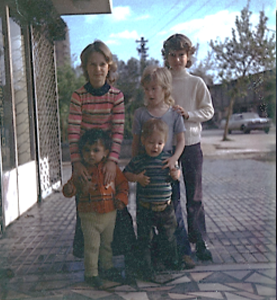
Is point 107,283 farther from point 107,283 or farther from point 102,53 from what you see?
point 102,53

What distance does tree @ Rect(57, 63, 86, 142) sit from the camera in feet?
5.59

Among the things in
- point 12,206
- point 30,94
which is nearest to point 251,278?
point 12,206

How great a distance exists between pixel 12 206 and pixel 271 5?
1.70m

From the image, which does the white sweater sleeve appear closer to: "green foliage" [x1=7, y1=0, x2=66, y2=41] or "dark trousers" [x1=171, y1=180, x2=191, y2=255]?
"dark trousers" [x1=171, y1=180, x2=191, y2=255]

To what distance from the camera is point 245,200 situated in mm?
4602

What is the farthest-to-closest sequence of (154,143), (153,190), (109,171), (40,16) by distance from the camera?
(153,190) → (154,143) → (109,171) → (40,16)

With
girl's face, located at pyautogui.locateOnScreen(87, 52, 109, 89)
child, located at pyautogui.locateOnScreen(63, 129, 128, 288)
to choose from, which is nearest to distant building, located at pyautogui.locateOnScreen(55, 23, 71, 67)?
girl's face, located at pyautogui.locateOnScreen(87, 52, 109, 89)

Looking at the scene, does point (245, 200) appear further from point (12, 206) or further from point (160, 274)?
point (12, 206)

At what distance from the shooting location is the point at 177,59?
1804 mm

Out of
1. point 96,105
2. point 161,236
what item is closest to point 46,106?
point 96,105

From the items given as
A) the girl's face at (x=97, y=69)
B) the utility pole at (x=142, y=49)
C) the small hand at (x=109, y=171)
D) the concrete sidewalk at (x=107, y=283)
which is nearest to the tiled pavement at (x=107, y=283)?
the concrete sidewalk at (x=107, y=283)

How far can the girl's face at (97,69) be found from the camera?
66.2 inches

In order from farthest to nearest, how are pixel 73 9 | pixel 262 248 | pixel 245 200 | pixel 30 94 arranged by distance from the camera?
1. pixel 245 200
2. pixel 262 248
3. pixel 30 94
4. pixel 73 9

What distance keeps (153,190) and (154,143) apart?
0.29 meters
